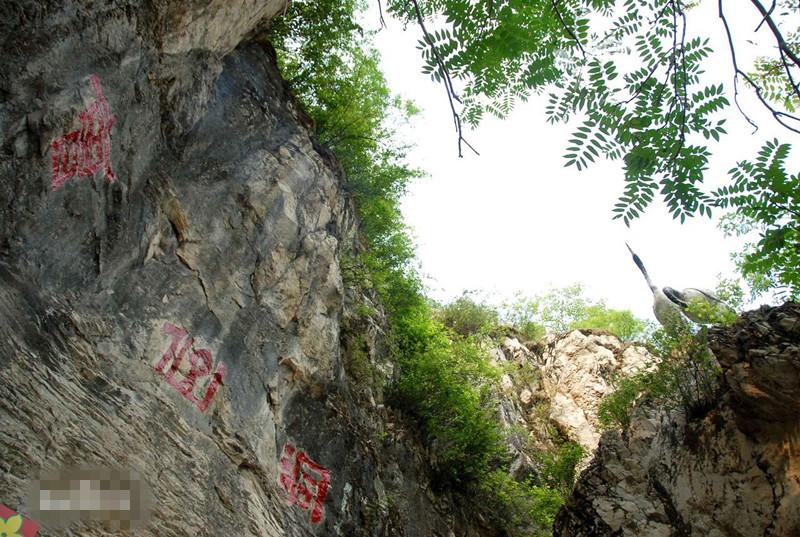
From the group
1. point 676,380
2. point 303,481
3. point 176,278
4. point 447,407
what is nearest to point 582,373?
point 447,407

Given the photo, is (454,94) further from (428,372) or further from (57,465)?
(428,372)

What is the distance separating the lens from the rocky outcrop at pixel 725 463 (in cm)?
694

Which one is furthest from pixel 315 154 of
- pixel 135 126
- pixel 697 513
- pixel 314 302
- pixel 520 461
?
pixel 520 461

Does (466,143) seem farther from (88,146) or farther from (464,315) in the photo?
(464,315)

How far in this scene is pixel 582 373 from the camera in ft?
60.1

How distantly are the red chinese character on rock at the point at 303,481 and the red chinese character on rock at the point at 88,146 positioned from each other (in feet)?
12.6

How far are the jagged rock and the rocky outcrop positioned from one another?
7149 millimetres

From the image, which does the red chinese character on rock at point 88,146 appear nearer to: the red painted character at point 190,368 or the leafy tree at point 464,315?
the red painted character at point 190,368

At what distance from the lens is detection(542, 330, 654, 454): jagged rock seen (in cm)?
1705

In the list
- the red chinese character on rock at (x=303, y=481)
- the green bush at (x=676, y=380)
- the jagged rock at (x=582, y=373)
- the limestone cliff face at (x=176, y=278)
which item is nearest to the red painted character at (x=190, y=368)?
the limestone cliff face at (x=176, y=278)

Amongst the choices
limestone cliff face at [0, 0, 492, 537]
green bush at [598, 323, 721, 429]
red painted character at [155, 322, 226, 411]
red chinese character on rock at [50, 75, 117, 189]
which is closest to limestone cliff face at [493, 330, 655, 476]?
green bush at [598, 323, 721, 429]

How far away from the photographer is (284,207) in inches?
304

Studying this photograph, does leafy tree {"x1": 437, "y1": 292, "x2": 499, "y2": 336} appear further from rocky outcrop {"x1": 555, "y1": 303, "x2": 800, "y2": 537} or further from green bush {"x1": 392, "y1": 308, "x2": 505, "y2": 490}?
rocky outcrop {"x1": 555, "y1": 303, "x2": 800, "y2": 537}

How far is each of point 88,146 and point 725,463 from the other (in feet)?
28.2
